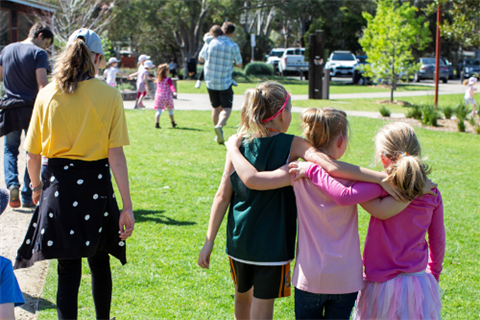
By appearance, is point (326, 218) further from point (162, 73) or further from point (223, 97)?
point (162, 73)

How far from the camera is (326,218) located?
229cm

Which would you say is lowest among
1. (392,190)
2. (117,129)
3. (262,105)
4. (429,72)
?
(392,190)

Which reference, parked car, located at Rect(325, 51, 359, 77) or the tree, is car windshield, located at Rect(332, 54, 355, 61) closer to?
parked car, located at Rect(325, 51, 359, 77)

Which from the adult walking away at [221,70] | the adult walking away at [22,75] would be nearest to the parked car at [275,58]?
the adult walking away at [221,70]

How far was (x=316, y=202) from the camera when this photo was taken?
2305 mm

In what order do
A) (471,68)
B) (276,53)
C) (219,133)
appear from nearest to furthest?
(219,133) → (471,68) → (276,53)

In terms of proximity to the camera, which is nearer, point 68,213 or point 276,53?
point 68,213

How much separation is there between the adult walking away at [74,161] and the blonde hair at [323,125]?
40.7 inches

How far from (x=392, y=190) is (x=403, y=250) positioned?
0.33m

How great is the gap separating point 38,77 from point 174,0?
28819mm

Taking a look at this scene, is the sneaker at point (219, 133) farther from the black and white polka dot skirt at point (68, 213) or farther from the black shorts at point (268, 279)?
the black shorts at point (268, 279)

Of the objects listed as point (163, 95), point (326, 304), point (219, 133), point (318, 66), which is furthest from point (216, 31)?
point (318, 66)

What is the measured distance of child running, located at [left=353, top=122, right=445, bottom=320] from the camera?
2.29m

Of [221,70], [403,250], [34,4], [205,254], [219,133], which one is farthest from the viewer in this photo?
[34,4]
